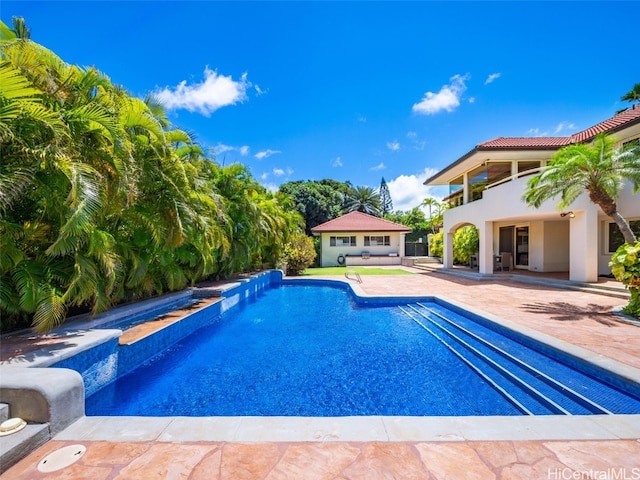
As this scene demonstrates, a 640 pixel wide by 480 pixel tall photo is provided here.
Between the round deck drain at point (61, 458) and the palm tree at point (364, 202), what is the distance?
161ft

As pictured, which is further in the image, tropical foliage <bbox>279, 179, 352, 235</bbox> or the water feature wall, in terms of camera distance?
tropical foliage <bbox>279, 179, 352, 235</bbox>

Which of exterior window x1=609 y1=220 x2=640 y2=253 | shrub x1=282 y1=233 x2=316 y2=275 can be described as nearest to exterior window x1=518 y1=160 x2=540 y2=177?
exterior window x1=609 y1=220 x2=640 y2=253

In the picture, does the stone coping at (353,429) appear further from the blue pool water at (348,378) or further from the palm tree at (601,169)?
A: the palm tree at (601,169)

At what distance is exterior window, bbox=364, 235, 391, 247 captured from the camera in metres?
29.8

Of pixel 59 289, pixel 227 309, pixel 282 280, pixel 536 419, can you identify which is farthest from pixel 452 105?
pixel 59 289

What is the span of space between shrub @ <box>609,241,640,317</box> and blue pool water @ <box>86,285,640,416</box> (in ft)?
12.9

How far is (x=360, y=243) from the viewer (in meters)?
29.7

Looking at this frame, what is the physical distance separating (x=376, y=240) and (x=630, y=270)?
22.4 m

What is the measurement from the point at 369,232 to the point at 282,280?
12.5 m

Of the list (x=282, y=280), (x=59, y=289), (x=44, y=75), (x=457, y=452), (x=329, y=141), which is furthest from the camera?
(x=329, y=141)

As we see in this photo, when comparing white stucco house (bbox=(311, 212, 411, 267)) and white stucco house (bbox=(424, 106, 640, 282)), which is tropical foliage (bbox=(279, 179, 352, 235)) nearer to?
white stucco house (bbox=(311, 212, 411, 267))

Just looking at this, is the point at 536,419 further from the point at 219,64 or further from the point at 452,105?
the point at 452,105

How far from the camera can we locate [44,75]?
5684 mm

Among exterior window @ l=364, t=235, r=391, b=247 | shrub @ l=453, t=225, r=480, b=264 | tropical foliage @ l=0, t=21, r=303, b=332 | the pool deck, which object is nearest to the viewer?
the pool deck
